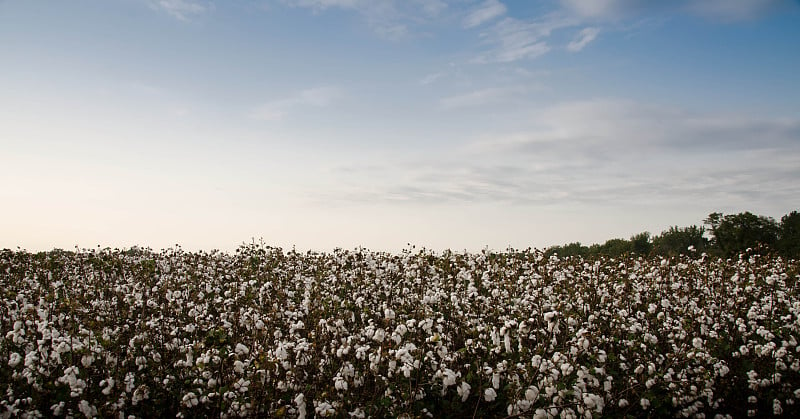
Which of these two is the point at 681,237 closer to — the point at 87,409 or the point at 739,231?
the point at 739,231

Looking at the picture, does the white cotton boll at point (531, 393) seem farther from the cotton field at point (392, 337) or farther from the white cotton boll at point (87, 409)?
the white cotton boll at point (87, 409)

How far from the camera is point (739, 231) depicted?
5628 centimetres

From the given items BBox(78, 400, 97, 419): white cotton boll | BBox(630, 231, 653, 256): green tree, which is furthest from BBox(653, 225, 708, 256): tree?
BBox(78, 400, 97, 419): white cotton boll

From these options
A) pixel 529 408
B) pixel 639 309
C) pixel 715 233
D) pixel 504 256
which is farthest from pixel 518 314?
pixel 715 233

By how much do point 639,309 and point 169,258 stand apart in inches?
477

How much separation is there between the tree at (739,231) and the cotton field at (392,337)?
164ft

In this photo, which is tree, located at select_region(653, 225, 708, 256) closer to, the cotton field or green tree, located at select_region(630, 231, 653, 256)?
green tree, located at select_region(630, 231, 653, 256)

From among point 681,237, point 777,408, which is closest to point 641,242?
point 681,237

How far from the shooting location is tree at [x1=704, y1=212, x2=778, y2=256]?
2217 inches

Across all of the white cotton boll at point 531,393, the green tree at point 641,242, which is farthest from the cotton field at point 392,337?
the green tree at point 641,242

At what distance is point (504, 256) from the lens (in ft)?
41.4

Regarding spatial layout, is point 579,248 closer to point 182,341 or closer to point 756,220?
point 756,220

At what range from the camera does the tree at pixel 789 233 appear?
52562mm

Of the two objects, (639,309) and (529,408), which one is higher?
(639,309)
